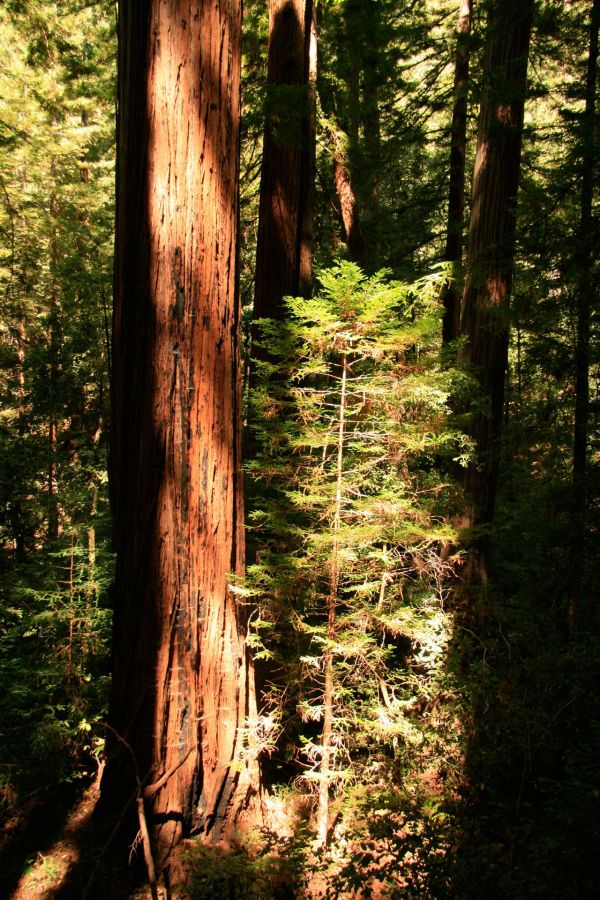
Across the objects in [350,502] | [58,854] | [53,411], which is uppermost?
[53,411]

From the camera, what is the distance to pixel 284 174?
19.8 feet

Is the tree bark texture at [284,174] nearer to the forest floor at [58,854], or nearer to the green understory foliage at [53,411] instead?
the green understory foliage at [53,411]

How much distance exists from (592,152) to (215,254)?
3.78 metres

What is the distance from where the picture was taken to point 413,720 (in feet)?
13.1

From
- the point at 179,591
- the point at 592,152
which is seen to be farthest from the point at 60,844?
the point at 592,152

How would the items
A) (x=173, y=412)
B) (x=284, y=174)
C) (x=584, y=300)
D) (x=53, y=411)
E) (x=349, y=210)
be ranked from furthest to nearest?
(x=53, y=411) → (x=349, y=210) → (x=284, y=174) → (x=584, y=300) → (x=173, y=412)

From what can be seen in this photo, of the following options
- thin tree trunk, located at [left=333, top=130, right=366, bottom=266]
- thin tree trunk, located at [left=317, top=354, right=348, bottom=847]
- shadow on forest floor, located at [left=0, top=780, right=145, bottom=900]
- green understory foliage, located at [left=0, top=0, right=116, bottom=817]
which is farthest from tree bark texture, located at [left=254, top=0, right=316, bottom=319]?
shadow on forest floor, located at [left=0, top=780, right=145, bottom=900]

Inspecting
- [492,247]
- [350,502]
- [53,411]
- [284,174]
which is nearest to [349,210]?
Result: [284,174]

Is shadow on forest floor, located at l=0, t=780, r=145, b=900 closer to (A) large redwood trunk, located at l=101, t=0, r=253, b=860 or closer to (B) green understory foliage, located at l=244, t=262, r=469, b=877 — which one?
(A) large redwood trunk, located at l=101, t=0, r=253, b=860

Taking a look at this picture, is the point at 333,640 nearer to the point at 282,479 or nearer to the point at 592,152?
the point at 282,479

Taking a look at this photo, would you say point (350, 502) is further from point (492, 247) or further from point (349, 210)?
point (349, 210)

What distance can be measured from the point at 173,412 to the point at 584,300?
13.8 ft

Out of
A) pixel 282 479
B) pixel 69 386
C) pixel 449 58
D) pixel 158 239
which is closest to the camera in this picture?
pixel 158 239

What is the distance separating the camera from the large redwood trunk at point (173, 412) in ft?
9.32
